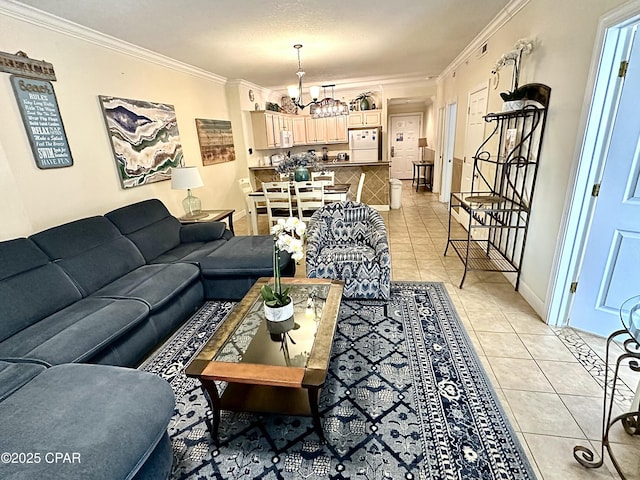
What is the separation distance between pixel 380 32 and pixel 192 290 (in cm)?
345

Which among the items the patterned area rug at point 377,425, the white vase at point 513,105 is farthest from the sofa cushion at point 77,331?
the white vase at point 513,105

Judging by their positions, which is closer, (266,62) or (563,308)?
(563,308)

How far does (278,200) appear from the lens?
4547 mm

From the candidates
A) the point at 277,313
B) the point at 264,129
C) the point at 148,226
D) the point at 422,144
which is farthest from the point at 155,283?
the point at 422,144

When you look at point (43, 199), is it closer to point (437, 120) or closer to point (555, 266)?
point (555, 266)

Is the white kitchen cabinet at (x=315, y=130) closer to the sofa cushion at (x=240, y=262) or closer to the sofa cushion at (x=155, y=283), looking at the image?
the sofa cushion at (x=240, y=262)

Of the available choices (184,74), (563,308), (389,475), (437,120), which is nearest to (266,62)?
(184,74)

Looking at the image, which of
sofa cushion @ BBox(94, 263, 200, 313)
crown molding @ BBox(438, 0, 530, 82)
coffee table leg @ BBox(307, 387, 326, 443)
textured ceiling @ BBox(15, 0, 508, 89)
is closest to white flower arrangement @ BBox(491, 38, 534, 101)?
crown molding @ BBox(438, 0, 530, 82)

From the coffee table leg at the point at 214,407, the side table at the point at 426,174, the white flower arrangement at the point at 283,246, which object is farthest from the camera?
the side table at the point at 426,174

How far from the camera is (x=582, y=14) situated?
2.06 meters

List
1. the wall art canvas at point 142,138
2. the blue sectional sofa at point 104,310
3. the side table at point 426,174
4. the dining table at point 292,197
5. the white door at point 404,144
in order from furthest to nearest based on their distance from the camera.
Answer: the white door at point 404,144, the side table at point 426,174, the dining table at point 292,197, the wall art canvas at point 142,138, the blue sectional sofa at point 104,310

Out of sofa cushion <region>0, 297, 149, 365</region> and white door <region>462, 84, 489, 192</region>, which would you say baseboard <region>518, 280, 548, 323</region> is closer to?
white door <region>462, 84, 489, 192</region>

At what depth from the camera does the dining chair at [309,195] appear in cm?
421

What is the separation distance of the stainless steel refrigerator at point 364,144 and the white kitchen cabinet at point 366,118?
170 millimetres
